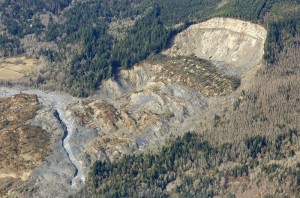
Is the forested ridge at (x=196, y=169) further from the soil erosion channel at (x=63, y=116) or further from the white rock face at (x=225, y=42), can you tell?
the white rock face at (x=225, y=42)

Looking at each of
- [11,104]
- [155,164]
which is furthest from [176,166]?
[11,104]

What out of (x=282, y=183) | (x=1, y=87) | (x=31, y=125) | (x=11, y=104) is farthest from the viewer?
(x=1, y=87)

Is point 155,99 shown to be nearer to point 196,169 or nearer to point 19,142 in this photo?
point 196,169

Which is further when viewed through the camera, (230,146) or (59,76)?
(59,76)

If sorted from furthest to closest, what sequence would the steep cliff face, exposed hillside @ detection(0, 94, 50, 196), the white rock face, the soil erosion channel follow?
the white rock face
the steep cliff face
the soil erosion channel
exposed hillside @ detection(0, 94, 50, 196)

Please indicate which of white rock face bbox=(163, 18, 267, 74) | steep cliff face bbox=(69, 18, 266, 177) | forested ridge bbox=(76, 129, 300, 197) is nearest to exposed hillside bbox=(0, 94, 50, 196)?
steep cliff face bbox=(69, 18, 266, 177)

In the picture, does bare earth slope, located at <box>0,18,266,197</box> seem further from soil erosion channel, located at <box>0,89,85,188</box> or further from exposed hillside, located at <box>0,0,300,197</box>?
soil erosion channel, located at <box>0,89,85,188</box>

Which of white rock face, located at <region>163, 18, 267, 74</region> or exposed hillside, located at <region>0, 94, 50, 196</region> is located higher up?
white rock face, located at <region>163, 18, 267, 74</region>

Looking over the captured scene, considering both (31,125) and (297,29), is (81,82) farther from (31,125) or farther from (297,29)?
(297,29)
